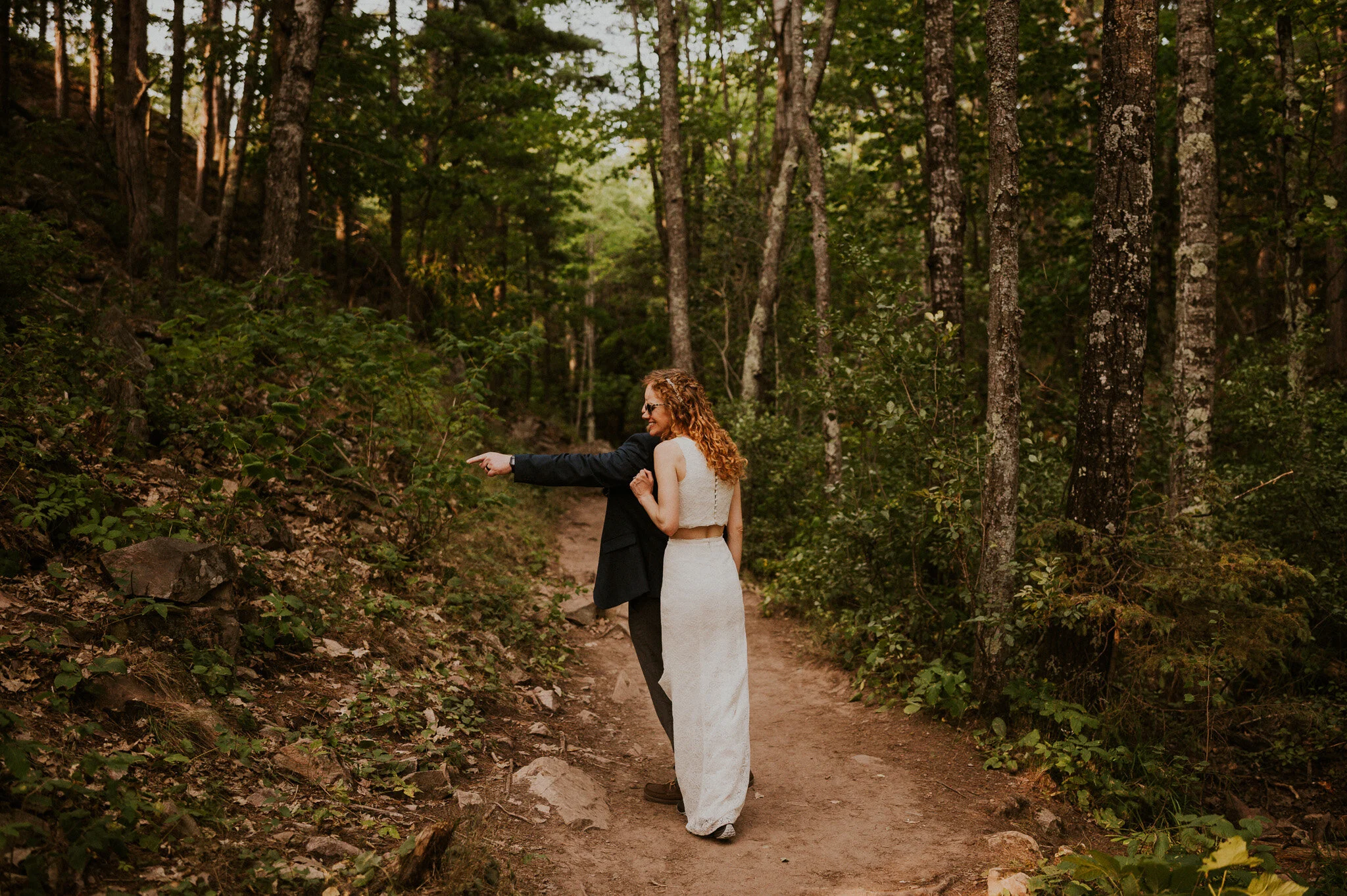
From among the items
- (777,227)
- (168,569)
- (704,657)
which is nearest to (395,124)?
(777,227)

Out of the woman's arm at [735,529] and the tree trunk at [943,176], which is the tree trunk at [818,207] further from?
the woman's arm at [735,529]

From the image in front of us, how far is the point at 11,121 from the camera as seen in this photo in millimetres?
15273

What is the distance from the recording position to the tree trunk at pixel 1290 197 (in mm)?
9952

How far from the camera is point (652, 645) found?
16.2 ft

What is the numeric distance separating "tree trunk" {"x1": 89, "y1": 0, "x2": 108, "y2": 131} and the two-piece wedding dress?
16.4 metres

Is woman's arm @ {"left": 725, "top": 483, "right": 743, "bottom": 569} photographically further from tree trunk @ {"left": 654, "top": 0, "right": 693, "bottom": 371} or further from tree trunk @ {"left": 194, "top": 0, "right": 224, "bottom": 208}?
tree trunk @ {"left": 194, "top": 0, "right": 224, "bottom": 208}

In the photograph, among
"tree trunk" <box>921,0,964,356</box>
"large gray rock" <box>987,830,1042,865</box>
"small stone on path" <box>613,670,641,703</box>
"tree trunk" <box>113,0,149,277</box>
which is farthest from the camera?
"tree trunk" <box>113,0,149,277</box>

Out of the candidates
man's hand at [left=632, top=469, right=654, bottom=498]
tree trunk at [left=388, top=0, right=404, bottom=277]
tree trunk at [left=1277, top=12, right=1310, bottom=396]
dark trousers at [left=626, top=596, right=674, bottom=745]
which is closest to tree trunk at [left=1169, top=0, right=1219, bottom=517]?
tree trunk at [left=1277, top=12, right=1310, bottom=396]

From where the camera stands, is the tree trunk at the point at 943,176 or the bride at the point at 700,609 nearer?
the bride at the point at 700,609

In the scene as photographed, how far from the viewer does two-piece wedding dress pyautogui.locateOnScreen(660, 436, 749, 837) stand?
4531 mm

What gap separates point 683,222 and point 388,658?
355 inches

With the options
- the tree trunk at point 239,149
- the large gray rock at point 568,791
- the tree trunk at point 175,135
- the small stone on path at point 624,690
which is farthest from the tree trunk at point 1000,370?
the tree trunk at point 239,149

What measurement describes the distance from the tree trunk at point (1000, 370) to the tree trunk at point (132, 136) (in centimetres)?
1031

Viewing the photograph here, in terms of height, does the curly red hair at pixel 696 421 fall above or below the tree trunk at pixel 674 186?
below
